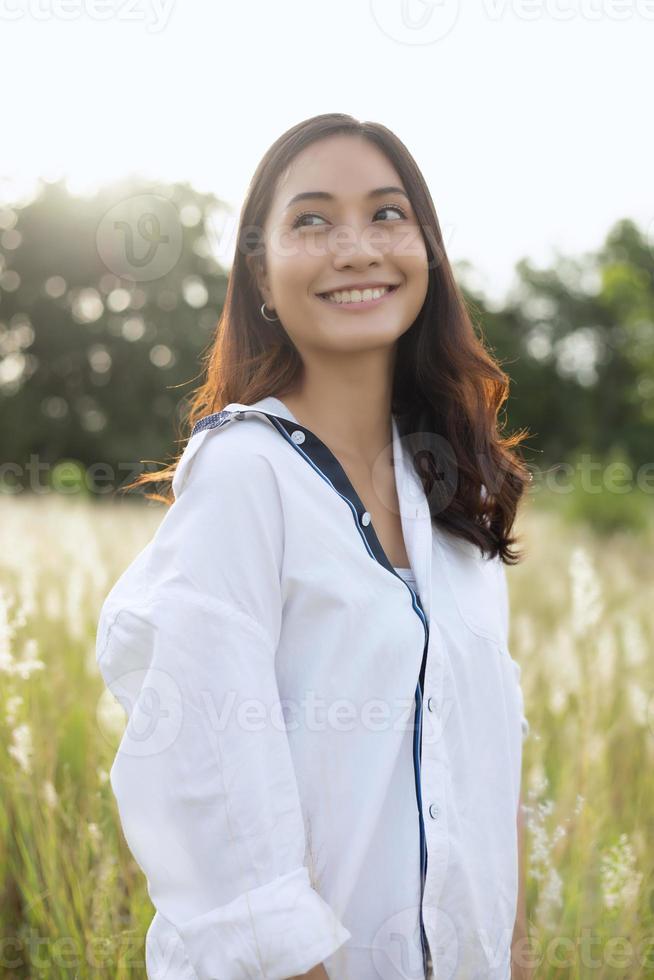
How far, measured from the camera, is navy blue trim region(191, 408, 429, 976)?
1542 millimetres

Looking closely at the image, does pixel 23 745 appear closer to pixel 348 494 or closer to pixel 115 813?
pixel 115 813

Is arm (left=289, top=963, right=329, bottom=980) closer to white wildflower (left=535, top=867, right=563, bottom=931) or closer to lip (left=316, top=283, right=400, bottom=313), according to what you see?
white wildflower (left=535, top=867, right=563, bottom=931)

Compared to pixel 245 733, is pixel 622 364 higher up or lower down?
lower down

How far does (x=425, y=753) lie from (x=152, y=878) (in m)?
0.50

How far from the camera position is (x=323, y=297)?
5.69 feet

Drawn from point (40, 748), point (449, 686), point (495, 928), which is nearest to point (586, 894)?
point (495, 928)

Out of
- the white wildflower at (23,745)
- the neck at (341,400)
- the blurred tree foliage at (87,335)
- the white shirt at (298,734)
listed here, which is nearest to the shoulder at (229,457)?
the white shirt at (298,734)

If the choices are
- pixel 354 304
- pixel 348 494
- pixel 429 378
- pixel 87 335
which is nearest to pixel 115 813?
pixel 348 494

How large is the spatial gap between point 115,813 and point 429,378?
1507mm

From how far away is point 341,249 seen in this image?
5.62 ft

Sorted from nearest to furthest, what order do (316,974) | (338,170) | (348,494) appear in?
(316,974) → (348,494) → (338,170)

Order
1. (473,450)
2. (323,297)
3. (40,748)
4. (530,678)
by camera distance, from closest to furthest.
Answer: (323,297) → (473,450) → (40,748) → (530,678)

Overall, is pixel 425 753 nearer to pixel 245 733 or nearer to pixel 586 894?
pixel 245 733

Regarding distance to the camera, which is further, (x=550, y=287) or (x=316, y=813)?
(x=550, y=287)
